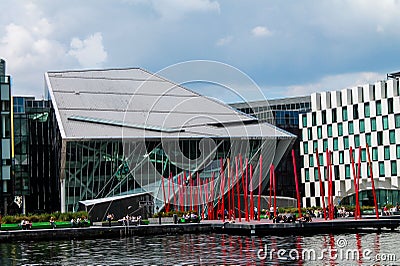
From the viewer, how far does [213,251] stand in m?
44.0

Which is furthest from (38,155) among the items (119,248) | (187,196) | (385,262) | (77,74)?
(385,262)

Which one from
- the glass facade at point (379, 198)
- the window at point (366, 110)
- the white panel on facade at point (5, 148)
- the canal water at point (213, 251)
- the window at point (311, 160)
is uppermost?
the window at point (366, 110)

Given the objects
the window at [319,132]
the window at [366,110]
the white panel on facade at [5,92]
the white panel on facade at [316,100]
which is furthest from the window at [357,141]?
the white panel on facade at [5,92]

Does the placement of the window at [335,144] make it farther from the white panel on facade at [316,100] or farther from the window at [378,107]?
the window at [378,107]

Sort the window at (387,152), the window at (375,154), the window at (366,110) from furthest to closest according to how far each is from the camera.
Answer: the window at (366,110) < the window at (375,154) < the window at (387,152)

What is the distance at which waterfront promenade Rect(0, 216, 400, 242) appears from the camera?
59.4 m

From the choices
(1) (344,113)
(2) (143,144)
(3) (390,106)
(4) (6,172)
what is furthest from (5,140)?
(3) (390,106)

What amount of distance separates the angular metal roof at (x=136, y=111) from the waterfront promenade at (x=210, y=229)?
2101 centimetres

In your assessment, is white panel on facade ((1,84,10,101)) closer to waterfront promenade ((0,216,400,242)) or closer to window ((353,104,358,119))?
waterfront promenade ((0,216,400,242))

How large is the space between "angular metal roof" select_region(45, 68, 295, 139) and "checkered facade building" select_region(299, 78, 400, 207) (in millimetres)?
13640

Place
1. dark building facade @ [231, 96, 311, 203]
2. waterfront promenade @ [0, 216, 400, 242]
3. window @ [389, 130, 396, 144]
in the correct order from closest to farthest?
waterfront promenade @ [0, 216, 400, 242] < window @ [389, 130, 396, 144] < dark building facade @ [231, 96, 311, 203]

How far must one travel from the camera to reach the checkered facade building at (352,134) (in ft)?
312

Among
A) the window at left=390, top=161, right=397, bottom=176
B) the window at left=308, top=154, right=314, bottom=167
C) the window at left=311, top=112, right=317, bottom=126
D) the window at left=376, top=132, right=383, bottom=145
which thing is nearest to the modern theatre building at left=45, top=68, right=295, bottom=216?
the window at left=376, top=132, right=383, bottom=145

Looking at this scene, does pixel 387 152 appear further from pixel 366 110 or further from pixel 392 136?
pixel 366 110
